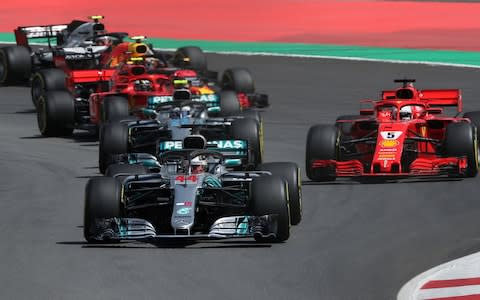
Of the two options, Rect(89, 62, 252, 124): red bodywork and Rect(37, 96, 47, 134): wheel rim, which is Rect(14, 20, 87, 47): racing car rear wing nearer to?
Rect(37, 96, 47, 134): wheel rim

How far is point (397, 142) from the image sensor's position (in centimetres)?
2466

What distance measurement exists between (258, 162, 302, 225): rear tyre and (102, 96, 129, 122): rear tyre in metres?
10.6

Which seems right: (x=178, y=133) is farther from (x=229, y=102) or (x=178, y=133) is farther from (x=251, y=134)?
(x=229, y=102)

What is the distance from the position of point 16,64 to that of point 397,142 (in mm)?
21413

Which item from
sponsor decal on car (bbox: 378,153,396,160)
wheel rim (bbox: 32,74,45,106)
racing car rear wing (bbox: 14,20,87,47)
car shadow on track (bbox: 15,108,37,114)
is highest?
sponsor decal on car (bbox: 378,153,396,160)

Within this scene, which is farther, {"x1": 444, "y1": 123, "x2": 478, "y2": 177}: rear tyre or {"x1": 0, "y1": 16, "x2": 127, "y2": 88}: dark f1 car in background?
{"x1": 0, "y1": 16, "x2": 127, "y2": 88}: dark f1 car in background

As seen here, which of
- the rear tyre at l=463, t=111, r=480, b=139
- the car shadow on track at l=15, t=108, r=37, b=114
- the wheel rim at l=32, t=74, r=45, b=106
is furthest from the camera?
the car shadow on track at l=15, t=108, r=37, b=114

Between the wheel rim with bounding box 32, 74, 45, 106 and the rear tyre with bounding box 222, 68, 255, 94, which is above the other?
the rear tyre with bounding box 222, 68, 255, 94

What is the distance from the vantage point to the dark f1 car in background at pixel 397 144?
24.4 m

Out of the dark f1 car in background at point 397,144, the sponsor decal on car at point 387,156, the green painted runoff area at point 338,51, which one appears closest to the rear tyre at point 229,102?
the dark f1 car in background at point 397,144

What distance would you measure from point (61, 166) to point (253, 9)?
4379 cm

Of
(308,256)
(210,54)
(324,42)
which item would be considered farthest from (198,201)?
(324,42)

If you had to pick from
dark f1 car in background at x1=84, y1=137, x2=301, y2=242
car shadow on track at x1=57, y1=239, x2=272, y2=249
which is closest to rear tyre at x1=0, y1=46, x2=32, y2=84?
dark f1 car in background at x1=84, y1=137, x2=301, y2=242

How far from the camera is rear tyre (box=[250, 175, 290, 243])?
1852 centimetres
